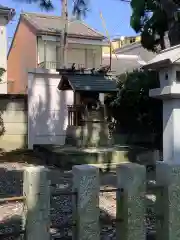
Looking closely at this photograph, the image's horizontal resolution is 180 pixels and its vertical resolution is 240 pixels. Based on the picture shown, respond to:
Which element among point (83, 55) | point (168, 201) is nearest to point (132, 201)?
point (168, 201)

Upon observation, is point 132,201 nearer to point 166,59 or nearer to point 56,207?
point 56,207

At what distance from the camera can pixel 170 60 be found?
5.02m

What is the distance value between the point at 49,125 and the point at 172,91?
8.12 m

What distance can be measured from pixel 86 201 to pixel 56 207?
8.62 ft

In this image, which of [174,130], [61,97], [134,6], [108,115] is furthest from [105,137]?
[174,130]

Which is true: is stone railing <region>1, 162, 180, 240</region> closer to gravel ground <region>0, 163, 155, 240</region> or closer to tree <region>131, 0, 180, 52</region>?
gravel ground <region>0, 163, 155, 240</region>

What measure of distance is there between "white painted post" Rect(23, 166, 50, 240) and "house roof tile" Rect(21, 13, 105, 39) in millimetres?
16648

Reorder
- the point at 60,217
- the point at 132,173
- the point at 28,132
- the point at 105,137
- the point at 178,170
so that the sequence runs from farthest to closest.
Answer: the point at 28,132 < the point at 105,137 < the point at 60,217 < the point at 178,170 < the point at 132,173

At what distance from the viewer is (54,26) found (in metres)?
19.9

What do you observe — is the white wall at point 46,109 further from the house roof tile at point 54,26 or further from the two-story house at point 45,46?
the house roof tile at point 54,26

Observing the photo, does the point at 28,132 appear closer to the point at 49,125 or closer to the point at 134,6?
the point at 49,125

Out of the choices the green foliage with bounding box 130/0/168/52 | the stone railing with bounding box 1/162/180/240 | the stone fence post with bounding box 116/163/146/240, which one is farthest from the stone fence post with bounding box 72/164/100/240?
the green foliage with bounding box 130/0/168/52

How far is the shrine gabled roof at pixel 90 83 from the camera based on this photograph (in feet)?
34.0

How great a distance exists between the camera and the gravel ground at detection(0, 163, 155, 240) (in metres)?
4.30
